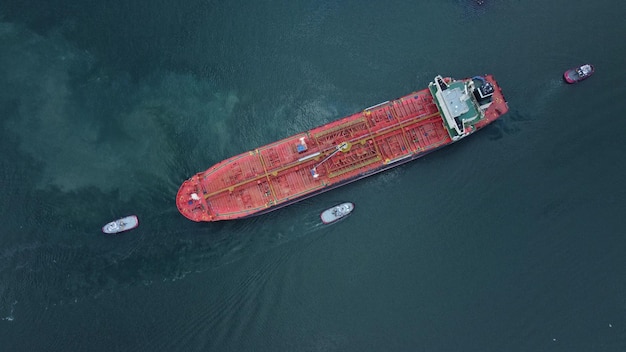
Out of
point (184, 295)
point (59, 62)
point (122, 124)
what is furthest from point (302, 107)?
point (59, 62)

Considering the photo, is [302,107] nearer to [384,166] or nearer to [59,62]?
→ [384,166]

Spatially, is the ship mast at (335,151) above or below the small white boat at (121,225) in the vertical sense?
below

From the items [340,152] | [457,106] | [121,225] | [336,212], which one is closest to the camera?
[121,225]

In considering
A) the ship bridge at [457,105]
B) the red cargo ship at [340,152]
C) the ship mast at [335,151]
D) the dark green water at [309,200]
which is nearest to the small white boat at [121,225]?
the dark green water at [309,200]

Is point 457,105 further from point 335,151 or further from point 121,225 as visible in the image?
point 121,225

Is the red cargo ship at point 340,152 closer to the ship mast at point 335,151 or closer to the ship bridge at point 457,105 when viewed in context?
the ship bridge at point 457,105

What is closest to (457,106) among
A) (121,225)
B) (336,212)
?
(336,212)

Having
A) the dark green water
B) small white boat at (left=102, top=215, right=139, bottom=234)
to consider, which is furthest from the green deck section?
small white boat at (left=102, top=215, right=139, bottom=234)
